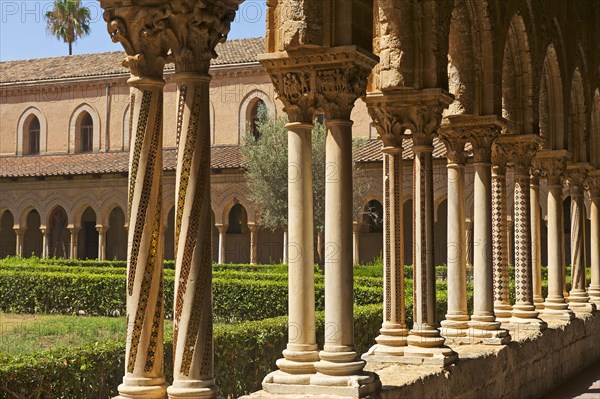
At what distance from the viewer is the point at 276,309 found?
16281 millimetres

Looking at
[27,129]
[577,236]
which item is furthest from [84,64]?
[577,236]

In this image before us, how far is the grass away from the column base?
7.33 m

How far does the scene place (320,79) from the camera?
19.1ft

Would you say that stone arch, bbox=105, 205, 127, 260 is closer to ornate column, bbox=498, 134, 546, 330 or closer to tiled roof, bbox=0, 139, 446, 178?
tiled roof, bbox=0, 139, 446, 178

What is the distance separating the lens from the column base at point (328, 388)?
538cm

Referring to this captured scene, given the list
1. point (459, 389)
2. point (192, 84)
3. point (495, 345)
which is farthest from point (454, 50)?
point (192, 84)

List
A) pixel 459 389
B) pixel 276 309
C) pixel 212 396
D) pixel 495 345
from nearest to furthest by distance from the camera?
pixel 212 396, pixel 459 389, pixel 495 345, pixel 276 309

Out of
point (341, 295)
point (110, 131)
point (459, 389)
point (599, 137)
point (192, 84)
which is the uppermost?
point (110, 131)

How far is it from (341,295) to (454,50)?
4.11 metres

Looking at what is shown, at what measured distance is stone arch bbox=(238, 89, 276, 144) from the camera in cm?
3119

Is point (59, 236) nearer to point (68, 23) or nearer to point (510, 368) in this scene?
point (68, 23)

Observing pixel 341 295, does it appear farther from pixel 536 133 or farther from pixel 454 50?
pixel 536 133

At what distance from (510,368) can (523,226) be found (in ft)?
8.43

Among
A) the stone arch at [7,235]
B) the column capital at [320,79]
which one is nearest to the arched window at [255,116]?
the stone arch at [7,235]
